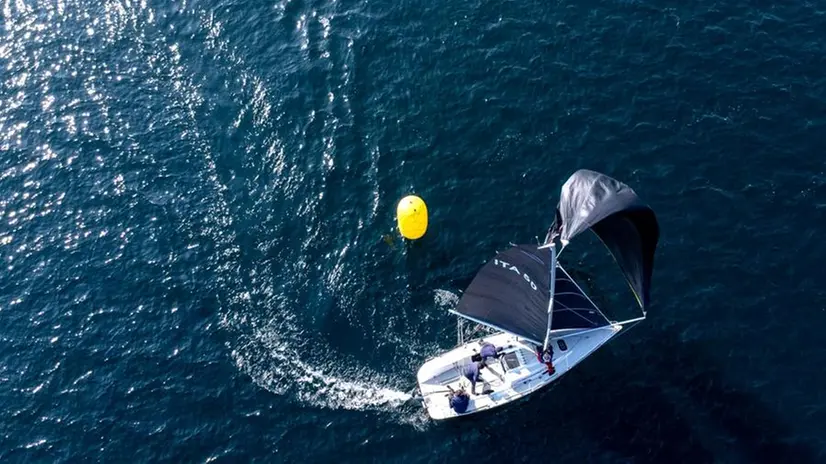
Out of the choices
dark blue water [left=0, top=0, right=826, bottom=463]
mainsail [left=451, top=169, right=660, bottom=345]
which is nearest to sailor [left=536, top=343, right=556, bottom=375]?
mainsail [left=451, top=169, right=660, bottom=345]

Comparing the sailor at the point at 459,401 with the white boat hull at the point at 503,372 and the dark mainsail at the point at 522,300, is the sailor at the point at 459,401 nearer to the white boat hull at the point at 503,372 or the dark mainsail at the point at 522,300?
the white boat hull at the point at 503,372

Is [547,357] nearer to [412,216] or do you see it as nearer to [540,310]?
[540,310]

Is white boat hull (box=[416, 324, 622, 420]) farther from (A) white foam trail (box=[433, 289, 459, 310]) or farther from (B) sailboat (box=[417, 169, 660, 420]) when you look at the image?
(A) white foam trail (box=[433, 289, 459, 310])

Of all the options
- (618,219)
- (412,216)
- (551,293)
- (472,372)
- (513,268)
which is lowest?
(472,372)

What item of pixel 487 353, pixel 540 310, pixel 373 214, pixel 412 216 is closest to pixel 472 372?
pixel 487 353

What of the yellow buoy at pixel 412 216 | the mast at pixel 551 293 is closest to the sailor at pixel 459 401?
the mast at pixel 551 293

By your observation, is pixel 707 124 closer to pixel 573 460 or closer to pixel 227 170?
pixel 573 460
